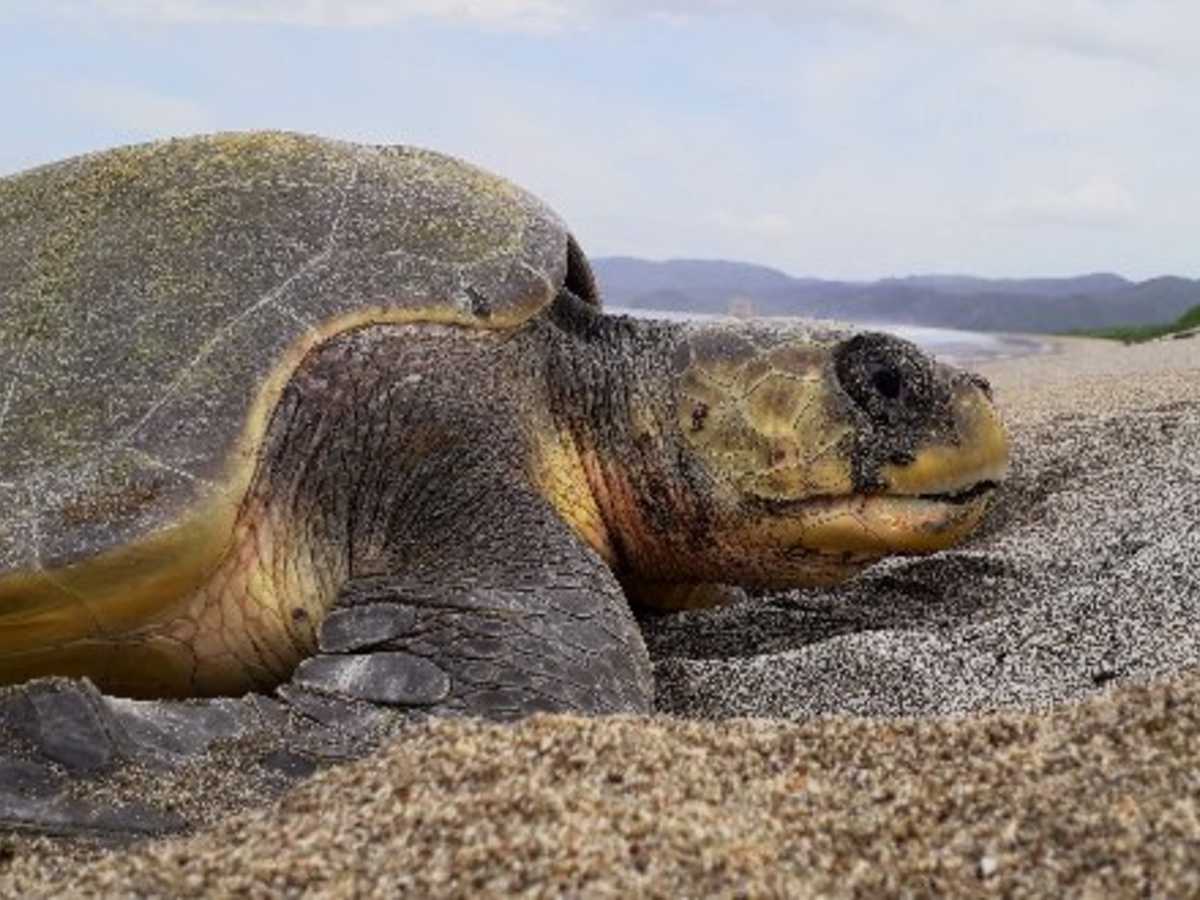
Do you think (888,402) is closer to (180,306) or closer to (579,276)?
(579,276)

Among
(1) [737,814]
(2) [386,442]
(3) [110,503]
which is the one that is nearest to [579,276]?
(2) [386,442]

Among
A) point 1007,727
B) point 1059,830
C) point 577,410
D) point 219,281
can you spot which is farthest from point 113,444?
point 1059,830

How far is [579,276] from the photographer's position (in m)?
3.80

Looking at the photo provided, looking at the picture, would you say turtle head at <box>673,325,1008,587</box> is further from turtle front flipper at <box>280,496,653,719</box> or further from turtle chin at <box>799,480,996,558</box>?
turtle front flipper at <box>280,496,653,719</box>

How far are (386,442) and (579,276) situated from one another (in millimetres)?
984

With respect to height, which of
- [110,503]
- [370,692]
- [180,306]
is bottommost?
[370,692]

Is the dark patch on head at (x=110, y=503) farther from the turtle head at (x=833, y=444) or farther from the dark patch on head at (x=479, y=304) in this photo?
the turtle head at (x=833, y=444)

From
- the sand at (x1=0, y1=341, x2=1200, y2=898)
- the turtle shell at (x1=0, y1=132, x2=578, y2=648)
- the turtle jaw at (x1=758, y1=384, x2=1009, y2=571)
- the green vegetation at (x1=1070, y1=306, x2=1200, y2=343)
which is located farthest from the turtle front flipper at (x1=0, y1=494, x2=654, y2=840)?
the green vegetation at (x1=1070, y1=306, x2=1200, y2=343)

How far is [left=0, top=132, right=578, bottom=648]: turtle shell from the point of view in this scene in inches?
106

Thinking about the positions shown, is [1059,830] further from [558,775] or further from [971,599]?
[971,599]

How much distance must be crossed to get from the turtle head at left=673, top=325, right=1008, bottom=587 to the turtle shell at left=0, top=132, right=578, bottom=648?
18.4 inches

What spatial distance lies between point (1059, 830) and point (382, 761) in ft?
2.48

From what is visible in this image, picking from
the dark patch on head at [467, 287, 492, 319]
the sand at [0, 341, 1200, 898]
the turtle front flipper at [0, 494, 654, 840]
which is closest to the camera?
the sand at [0, 341, 1200, 898]

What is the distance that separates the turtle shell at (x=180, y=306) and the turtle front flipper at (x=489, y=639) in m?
0.37
